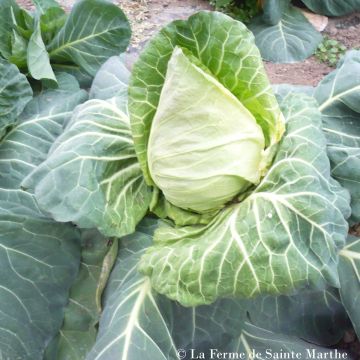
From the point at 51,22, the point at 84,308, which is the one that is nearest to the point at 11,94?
the point at 51,22

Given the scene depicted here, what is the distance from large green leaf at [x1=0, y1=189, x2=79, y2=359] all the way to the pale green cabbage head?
559 millimetres

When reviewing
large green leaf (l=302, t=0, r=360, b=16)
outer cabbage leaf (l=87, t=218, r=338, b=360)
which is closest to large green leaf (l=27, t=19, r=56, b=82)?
outer cabbage leaf (l=87, t=218, r=338, b=360)

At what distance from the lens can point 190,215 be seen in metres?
1.74

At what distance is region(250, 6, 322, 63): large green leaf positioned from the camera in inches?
134

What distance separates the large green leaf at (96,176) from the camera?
169cm

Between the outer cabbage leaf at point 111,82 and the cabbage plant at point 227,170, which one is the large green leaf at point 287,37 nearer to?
the outer cabbage leaf at point 111,82

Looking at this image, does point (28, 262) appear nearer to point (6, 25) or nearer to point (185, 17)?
point (6, 25)

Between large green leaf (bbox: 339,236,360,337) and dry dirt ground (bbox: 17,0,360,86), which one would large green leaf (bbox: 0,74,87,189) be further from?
large green leaf (bbox: 339,236,360,337)

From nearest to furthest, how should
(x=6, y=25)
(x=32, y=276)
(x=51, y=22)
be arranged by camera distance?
(x=32, y=276) < (x=6, y=25) < (x=51, y=22)

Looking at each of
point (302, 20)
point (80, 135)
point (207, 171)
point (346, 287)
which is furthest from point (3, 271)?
point (302, 20)

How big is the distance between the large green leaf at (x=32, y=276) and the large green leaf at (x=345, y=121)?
103 centimetres

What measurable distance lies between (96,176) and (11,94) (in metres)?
0.72

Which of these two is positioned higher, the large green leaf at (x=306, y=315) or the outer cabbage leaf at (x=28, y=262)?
the large green leaf at (x=306, y=315)

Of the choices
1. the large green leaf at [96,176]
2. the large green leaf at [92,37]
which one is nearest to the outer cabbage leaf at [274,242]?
the large green leaf at [96,176]
